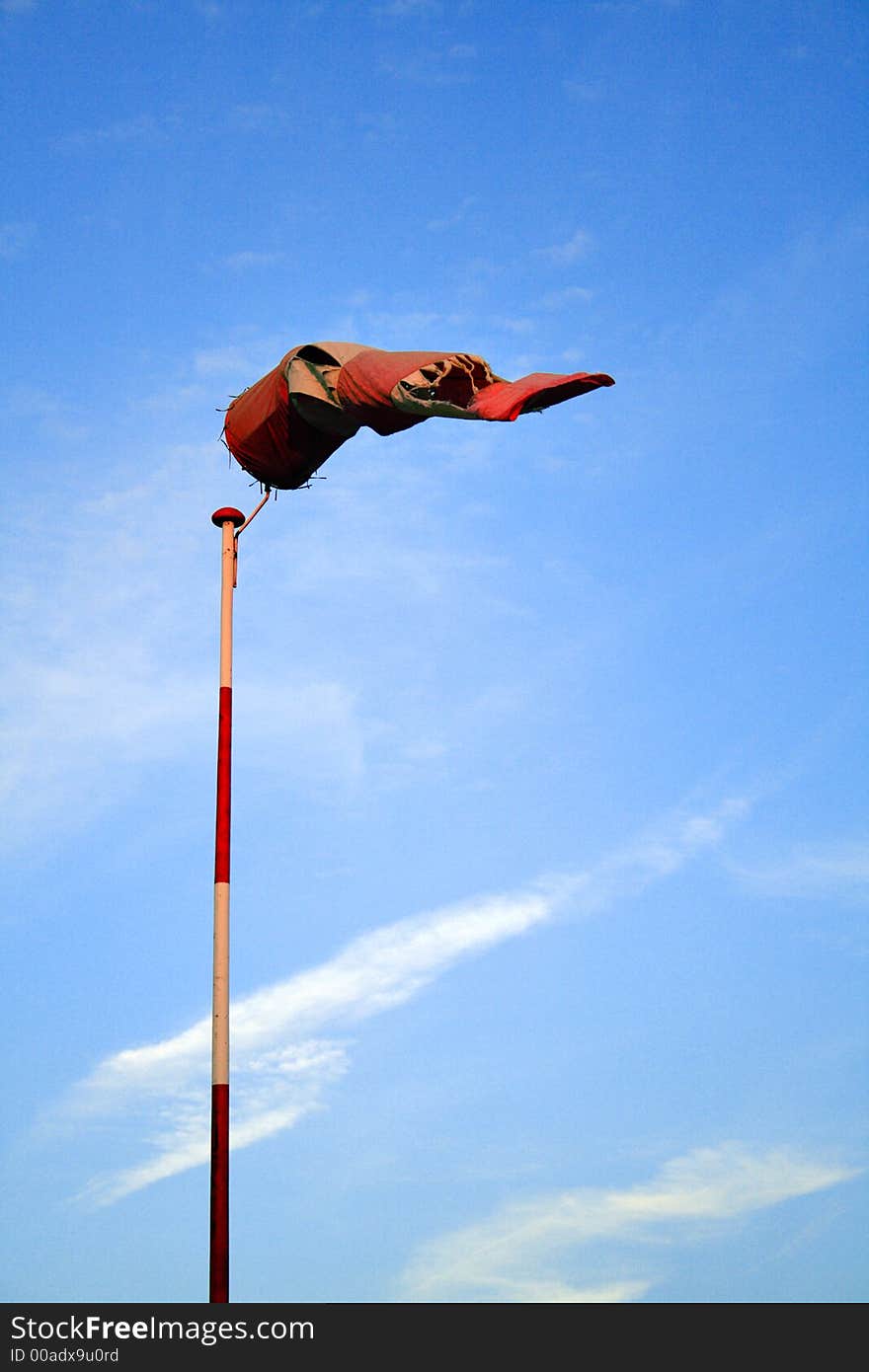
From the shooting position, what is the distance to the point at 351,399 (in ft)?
63.2

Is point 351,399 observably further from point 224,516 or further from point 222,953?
point 222,953

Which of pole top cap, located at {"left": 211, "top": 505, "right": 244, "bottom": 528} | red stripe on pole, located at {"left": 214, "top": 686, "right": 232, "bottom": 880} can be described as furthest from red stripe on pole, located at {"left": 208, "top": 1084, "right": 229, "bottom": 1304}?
pole top cap, located at {"left": 211, "top": 505, "right": 244, "bottom": 528}

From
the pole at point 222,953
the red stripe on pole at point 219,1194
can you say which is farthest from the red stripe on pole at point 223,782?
the red stripe on pole at point 219,1194

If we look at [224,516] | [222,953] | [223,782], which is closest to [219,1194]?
A: [222,953]

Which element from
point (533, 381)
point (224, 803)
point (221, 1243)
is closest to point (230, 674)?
point (224, 803)

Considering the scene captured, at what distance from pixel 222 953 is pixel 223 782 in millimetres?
2323

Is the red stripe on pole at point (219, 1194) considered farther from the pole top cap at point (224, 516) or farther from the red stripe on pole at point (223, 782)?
the pole top cap at point (224, 516)

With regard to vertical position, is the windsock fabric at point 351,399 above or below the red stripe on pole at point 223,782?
above

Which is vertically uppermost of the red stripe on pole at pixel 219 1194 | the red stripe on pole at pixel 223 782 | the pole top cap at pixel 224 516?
the pole top cap at pixel 224 516

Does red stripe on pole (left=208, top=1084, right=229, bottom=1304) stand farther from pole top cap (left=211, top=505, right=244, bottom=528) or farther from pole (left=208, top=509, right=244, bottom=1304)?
pole top cap (left=211, top=505, right=244, bottom=528)

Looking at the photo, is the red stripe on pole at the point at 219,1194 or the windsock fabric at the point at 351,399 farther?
the windsock fabric at the point at 351,399

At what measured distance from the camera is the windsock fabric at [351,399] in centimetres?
1798

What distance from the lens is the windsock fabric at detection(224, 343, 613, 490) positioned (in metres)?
18.0

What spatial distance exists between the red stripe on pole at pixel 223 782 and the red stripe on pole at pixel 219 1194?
2.75m
